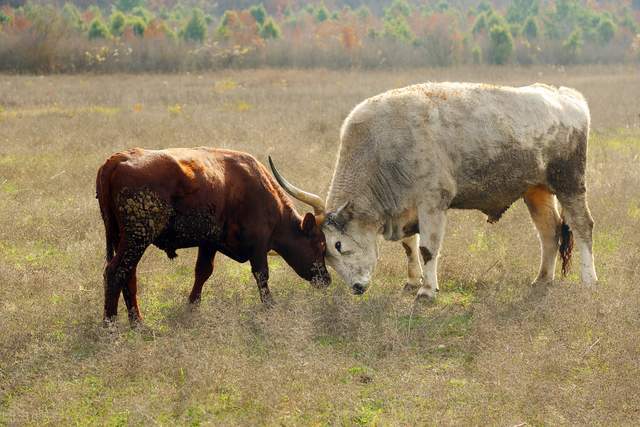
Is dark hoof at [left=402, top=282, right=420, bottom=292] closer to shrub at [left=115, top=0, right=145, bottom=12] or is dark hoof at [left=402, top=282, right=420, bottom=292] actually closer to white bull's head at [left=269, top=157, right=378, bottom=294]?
white bull's head at [left=269, top=157, right=378, bottom=294]

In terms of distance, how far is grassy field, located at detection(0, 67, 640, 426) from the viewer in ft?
16.9

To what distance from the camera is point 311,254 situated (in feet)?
24.1

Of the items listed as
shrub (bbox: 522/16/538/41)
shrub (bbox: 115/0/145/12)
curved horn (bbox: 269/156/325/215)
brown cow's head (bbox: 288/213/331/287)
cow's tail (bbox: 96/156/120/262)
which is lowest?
shrub (bbox: 115/0/145/12)

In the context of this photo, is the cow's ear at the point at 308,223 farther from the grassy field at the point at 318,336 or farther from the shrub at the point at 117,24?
the shrub at the point at 117,24

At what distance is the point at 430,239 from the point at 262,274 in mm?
1515

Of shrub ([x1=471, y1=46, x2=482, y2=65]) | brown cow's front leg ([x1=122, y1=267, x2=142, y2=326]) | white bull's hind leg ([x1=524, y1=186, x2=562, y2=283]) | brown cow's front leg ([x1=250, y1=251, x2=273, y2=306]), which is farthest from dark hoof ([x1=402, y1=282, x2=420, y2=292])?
shrub ([x1=471, y1=46, x2=482, y2=65])

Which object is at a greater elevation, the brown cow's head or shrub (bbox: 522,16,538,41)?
the brown cow's head

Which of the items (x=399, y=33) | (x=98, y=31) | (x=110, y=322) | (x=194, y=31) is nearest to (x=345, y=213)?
(x=110, y=322)

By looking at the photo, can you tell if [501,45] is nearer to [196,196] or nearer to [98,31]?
[98,31]

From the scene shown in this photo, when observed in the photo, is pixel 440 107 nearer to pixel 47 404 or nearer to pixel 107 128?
pixel 47 404

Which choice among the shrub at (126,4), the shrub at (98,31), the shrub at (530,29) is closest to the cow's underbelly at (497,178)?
the shrub at (98,31)

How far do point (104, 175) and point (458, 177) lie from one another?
120 inches

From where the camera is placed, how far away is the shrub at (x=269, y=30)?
138ft

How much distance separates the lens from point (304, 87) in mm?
25641
